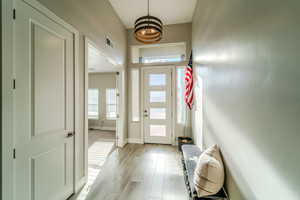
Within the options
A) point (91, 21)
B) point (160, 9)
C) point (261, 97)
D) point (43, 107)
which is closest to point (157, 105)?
point (160, 9)

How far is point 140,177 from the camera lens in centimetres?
246

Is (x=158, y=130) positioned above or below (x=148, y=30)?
below

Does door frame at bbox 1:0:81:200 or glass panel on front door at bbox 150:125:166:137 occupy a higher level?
door frame at bbox 1:0:81:200

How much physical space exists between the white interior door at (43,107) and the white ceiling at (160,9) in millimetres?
1960

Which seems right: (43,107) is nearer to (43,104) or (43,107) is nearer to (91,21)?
(43,104)

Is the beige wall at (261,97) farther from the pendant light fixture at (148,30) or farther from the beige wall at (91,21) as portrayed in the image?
the beige wall at (91,21)

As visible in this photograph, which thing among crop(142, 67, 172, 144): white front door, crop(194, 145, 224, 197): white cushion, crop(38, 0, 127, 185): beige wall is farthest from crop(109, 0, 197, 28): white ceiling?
crop(194, 145, 224, 197): white cushion

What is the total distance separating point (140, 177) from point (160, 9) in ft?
12.3

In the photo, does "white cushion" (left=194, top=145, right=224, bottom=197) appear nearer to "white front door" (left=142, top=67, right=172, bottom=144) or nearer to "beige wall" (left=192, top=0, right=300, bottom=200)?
"beige wall" (left=192, top=0, right=300, bottom=200)

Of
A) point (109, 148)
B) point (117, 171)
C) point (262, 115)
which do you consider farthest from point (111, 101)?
point (262, 115)

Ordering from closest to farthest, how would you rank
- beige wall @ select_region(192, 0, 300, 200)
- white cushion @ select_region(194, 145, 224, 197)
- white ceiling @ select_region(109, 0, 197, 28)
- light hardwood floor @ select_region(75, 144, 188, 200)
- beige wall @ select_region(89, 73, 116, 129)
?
beige wall @ select_region(192, 0, 300, 200) < white cushion @ select_region(194, 145, 224, 197) < light hardwood floor @ select_region(75, 144, 188, 200) < white ceiling @ select_region(109, 0, 197, 28) < beige wall @ select_region(89, 73, 116, 129)

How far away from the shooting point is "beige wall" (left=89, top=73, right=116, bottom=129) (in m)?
6.91

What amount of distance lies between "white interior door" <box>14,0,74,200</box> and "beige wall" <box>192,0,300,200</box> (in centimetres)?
196

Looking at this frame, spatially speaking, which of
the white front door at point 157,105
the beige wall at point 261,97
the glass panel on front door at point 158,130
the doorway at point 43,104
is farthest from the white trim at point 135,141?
the beige wall at point 261,97
